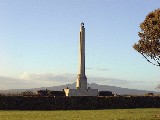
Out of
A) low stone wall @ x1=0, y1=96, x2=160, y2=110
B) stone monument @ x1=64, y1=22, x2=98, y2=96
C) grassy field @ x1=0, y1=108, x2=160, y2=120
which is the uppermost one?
stone monument @ x1=64, y1=22, x2=98, y2=96

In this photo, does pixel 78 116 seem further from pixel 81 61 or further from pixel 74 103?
pixel 81 61

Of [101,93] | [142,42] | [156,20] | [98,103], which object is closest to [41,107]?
[98,103]

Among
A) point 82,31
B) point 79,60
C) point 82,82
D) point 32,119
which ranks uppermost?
point 82,31

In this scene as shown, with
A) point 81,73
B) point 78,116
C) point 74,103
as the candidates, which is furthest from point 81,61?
point 78,116

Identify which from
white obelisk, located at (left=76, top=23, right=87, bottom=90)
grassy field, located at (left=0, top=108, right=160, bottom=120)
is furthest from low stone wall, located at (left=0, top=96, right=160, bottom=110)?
white obelisk, located at (left=76, top=23, right=87, bottom=90)

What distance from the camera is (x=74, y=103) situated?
149 feet

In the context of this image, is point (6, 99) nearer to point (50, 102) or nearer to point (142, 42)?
point (50, 102)

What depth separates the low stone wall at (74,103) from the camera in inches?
1708

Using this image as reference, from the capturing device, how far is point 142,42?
35469mm

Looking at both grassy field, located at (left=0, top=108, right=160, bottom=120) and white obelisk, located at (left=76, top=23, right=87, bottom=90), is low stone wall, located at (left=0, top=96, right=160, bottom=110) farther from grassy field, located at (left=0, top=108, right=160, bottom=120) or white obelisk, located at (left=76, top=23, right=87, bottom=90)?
white obelisk, located at (left=76, top=23, right=87, bottom=90)

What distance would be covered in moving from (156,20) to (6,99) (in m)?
20.7

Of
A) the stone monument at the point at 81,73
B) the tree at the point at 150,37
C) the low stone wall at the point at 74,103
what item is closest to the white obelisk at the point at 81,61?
the stone monument at the point at 81,73

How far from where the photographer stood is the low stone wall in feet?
142

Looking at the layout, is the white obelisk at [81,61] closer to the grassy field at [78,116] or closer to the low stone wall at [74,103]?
the low stone wall at [74,103]
